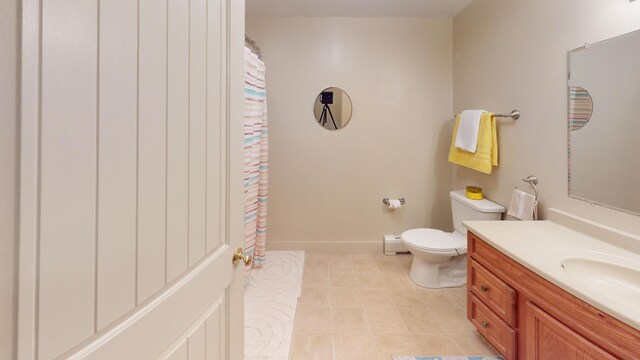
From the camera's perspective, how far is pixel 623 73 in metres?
1.32

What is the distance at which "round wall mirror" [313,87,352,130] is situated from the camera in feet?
9.73

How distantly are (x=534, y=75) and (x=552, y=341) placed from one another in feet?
5.00

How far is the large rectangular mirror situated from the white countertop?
0.68ft

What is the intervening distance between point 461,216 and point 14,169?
2604mm

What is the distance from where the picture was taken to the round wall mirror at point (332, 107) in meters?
2.97

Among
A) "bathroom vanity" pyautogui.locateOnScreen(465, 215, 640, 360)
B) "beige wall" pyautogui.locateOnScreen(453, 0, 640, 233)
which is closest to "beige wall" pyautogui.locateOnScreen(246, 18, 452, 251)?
"beige wall" pyautogui.locateOnScreen(453, 0, 640, 233)

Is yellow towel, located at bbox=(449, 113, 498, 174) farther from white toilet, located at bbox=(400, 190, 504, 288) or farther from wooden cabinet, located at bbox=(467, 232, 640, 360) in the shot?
wooden cabinet, located at bbox=(467, 232, 640, 360)

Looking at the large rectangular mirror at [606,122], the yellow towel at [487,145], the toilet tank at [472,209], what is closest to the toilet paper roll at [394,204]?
the toilet tank at [472,209]

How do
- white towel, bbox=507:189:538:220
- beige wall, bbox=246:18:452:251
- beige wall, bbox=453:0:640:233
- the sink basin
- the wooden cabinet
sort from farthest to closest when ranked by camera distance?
beige wall, bbox=246:18:452:251 → white towel, bbox=507:189:538:220 → beige wall, bbox=453:0:640:233 → the sink basin → the wooden cabinet

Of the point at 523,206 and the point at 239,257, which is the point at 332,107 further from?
the point at 239,257

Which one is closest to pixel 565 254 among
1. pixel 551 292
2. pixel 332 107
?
pixel 551 292

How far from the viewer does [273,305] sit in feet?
6.98

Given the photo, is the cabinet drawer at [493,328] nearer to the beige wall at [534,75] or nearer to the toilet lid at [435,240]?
the toilet lid at [435,240]

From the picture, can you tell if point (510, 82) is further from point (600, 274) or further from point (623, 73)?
point (600, 274)
